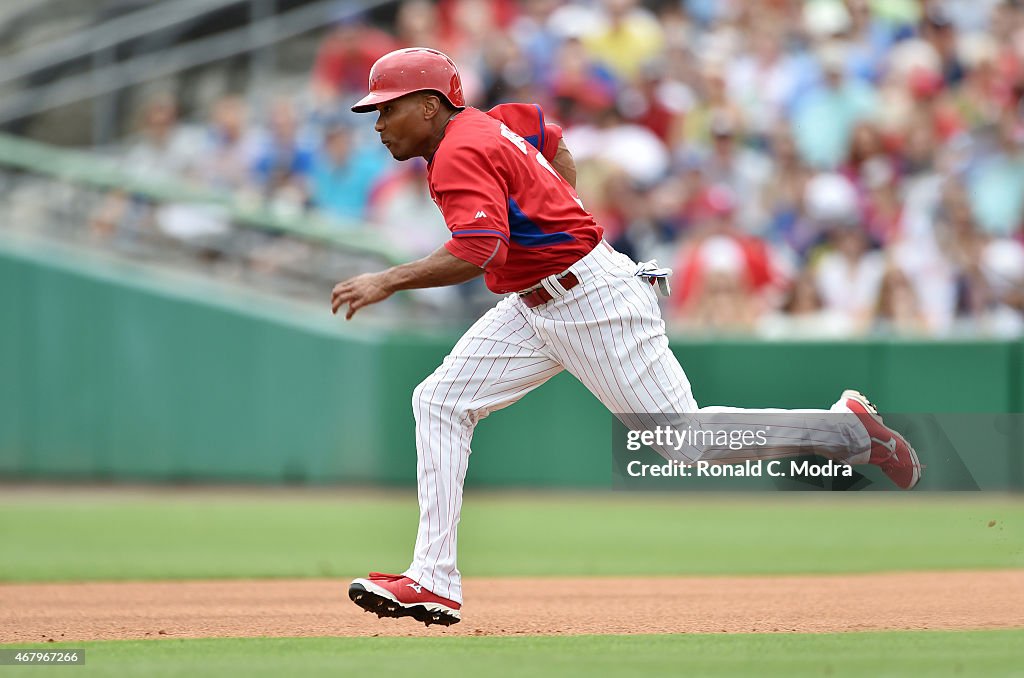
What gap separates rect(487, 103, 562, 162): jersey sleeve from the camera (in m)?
5.19

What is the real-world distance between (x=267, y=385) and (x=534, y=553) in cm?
377

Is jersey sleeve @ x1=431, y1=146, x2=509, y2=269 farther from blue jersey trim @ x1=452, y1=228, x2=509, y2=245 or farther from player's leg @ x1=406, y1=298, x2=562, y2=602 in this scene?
player's leg @ x1=406, y1=298, x2=562, y2=602

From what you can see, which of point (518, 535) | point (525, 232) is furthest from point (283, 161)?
point (525, 232)

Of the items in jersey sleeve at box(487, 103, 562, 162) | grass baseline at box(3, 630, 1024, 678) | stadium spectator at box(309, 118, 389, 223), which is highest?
stadium spectator at box(309, 118, 389, 223)

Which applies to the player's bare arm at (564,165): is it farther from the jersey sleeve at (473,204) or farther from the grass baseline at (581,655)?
the grass baseline at (581,655)

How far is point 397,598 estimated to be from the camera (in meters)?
4.79

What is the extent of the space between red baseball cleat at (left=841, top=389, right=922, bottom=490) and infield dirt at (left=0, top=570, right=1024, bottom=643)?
0.52 m

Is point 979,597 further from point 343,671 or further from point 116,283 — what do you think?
A: point 116,283

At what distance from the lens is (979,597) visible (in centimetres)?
591

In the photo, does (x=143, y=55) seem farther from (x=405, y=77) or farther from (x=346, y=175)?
(x=405, y=77)

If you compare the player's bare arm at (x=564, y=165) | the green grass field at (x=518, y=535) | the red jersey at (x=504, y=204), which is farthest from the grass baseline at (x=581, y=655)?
the green grass field at (x=518, y=535)

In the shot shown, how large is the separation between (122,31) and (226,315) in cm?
316

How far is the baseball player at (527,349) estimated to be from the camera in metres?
4.82

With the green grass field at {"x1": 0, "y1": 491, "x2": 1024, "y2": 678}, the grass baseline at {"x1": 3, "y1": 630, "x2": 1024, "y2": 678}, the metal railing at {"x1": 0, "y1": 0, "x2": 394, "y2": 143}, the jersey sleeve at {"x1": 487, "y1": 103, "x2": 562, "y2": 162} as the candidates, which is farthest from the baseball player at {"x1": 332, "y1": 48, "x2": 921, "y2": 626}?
the metal railing at {"x1": 0, "y1": 0, "x2": 394, "y2": 143}
